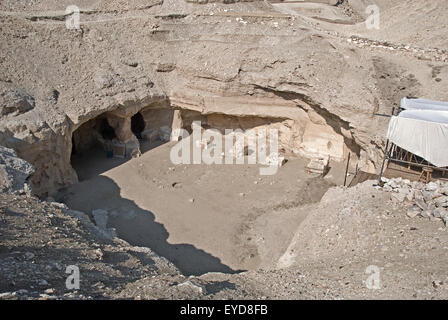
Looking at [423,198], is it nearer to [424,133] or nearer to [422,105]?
[424,133]

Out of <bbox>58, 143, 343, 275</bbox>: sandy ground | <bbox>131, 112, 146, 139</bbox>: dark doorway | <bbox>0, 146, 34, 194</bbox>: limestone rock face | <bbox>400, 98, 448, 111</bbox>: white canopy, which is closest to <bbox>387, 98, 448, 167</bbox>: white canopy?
<bbox>400, 98, 448, 111</bbox>: white canopy

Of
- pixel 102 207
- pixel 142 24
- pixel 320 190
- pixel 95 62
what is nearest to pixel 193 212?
pixel 102 207

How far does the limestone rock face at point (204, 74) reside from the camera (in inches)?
547

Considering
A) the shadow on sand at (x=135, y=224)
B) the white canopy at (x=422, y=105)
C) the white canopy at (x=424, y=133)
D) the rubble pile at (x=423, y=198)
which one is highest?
the white canopy at (x=422, y=105)

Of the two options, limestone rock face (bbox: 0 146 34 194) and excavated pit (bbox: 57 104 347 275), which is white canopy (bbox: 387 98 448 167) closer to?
excavated pit (bbox: 57 104 347 275)

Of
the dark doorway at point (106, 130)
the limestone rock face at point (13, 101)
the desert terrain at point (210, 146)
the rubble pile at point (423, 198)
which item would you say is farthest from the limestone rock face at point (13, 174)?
the rubble pile at point (423, 198)

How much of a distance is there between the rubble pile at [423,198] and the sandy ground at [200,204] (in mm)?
3834

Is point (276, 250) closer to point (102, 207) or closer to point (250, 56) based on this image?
point (102, 207)

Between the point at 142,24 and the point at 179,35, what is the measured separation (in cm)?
183

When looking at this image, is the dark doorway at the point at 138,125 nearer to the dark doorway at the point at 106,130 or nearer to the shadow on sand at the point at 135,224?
the dark doorway at the point at 106,130

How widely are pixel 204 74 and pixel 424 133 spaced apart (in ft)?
30.1

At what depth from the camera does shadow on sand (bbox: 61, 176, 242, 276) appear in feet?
37.5

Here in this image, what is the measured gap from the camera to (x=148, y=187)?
15.0m

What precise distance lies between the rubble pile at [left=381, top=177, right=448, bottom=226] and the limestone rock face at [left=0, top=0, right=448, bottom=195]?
400cm
